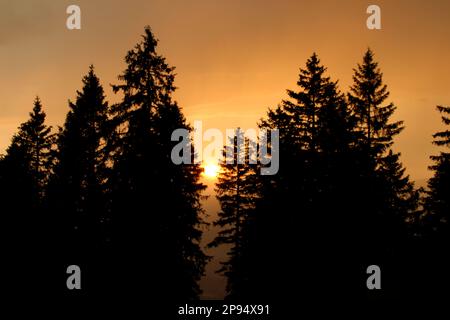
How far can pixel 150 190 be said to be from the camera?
17.0 meters

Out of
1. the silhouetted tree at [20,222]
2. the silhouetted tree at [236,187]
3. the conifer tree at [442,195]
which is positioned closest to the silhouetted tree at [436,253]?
the conifer tree at [442,195]

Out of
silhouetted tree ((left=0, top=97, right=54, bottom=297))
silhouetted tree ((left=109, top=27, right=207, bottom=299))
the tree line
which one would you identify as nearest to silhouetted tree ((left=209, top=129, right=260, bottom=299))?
the tree line

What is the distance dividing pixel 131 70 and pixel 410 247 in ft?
56.2

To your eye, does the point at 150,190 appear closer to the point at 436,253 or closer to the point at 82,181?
the point at 82,181

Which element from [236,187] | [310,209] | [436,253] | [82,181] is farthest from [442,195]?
[82,181]

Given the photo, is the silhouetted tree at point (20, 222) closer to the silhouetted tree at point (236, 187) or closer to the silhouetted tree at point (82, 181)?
the silhouetted tree at point (82, 181)

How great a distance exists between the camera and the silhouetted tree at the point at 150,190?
649 inches

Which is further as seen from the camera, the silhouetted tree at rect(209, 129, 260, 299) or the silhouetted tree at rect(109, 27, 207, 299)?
the silhouetted tree at rect(209, 129, 260, 299)

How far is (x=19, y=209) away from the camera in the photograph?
58.2ft

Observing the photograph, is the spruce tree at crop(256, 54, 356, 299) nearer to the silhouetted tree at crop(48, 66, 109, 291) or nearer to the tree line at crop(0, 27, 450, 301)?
the tree line at crop(0, 27, 450, 301)

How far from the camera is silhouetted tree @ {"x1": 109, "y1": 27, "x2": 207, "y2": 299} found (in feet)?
54.1
